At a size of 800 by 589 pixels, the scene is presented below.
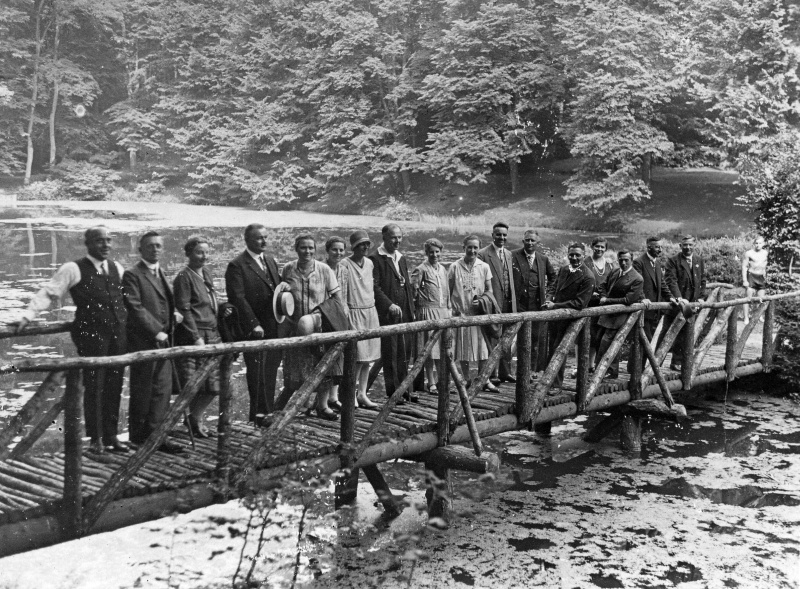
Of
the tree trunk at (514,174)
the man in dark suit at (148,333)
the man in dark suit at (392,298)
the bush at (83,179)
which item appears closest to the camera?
the man in dark suit at (148,333)

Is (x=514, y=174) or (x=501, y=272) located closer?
(x=501, y=272)

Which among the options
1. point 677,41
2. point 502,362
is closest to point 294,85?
point 502,362

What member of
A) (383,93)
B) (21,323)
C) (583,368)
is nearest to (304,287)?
(21,323)

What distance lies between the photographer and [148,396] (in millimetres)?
4492

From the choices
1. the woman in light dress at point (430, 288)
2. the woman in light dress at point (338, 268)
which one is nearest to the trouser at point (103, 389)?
the woman in light dress at point (338, 268)

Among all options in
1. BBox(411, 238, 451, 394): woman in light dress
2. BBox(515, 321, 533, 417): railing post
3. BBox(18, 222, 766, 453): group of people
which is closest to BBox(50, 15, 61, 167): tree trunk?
BBox(18, 222, 766, 453): group of people

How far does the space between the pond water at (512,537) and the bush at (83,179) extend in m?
3.90

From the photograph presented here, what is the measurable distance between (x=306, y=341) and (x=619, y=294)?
3.71 metres

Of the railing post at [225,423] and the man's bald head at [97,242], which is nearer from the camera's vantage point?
the railing post at [225,423]

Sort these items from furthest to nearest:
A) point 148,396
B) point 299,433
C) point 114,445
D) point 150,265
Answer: point 299,433 < point 150,265 < point 148,396 < point 114,445

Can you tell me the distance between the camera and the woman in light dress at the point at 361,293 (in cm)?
556

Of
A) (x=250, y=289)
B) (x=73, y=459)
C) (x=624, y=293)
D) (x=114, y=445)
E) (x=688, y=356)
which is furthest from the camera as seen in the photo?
(x=688, y=356)

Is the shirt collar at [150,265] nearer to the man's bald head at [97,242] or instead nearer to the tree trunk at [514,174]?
the man's bald head at [97,242]

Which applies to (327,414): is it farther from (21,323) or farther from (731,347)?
(731,347)
